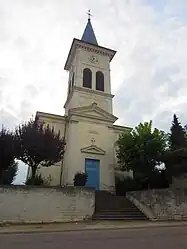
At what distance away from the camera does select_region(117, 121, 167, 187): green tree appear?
19828 mm

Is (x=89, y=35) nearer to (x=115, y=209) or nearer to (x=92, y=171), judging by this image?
(x=92, y=171)

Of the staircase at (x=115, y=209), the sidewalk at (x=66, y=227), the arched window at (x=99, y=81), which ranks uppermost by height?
the arched window at (x=99, y=81)

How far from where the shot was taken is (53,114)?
77.8 ft

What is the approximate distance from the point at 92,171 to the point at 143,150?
17.4 feet

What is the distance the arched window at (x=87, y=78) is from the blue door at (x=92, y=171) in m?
8.99

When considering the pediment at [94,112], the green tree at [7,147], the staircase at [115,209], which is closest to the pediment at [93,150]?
the pediment at [94,112]

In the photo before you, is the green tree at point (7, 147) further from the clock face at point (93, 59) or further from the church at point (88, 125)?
the clock face at point (93, 59)

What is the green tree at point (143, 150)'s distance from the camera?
19828mm

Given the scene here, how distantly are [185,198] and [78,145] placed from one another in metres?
10.6

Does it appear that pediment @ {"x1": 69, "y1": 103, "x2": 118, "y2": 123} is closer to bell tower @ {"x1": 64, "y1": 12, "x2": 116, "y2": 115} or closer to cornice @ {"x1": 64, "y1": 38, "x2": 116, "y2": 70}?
bell tower @ {"x1": 64, "y1": 12, "x2": 116, "y2": 115}

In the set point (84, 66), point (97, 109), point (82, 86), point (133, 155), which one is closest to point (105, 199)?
point (133, 155)

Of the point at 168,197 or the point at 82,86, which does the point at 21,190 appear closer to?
the point at 168,197

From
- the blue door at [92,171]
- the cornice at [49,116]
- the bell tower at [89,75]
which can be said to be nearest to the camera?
the blue door at [92,171]

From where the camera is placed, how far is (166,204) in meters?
Result: 15.1
